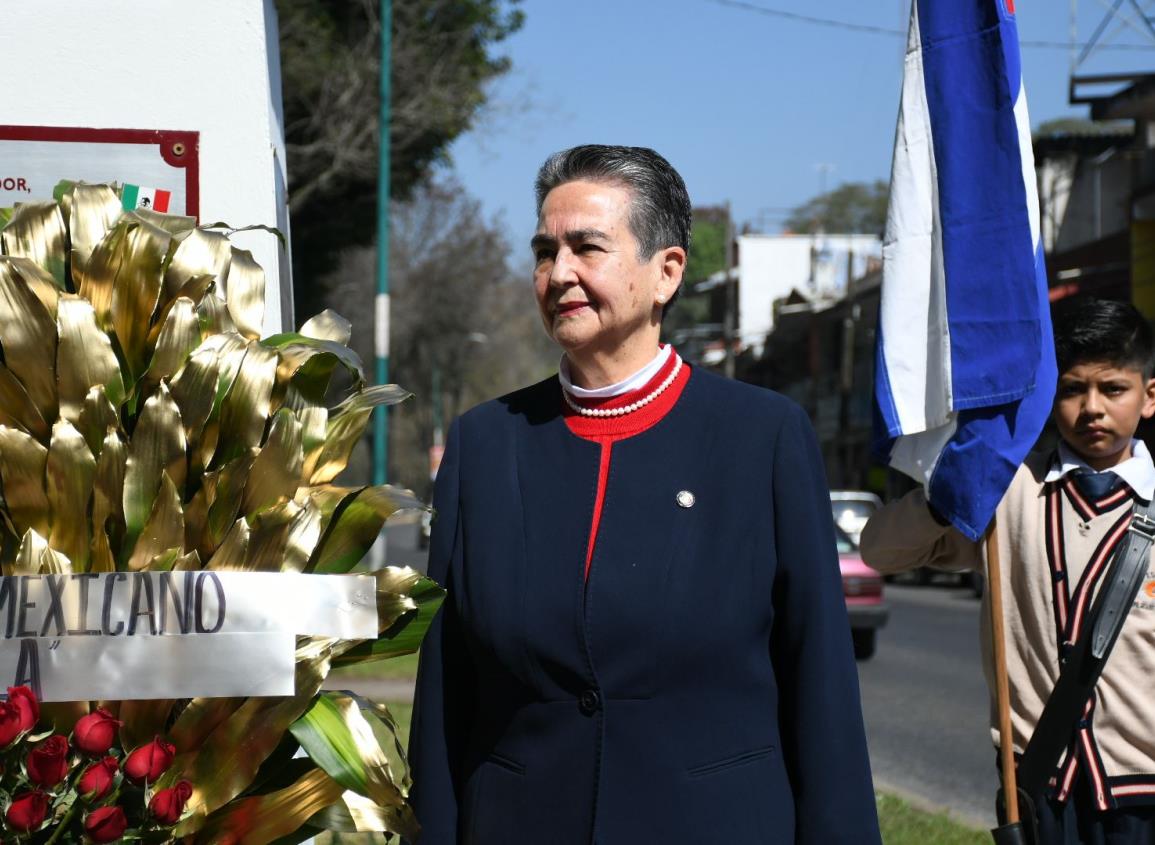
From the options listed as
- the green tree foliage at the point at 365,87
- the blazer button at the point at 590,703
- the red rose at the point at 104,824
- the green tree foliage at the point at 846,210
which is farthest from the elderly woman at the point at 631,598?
the green tree foliage at the point at 846,210

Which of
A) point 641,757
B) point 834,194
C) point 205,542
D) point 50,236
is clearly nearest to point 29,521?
point 205,542

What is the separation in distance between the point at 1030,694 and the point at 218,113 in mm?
2266

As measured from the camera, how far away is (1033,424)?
11.7 ft

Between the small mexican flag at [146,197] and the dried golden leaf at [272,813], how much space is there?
154 centimetres

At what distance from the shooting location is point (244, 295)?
261 cm

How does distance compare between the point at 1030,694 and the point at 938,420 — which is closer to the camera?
the point at 1030,694

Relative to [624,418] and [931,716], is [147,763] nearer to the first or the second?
[624,418]

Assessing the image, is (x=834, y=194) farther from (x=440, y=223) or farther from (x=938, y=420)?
(x=938, y=420)

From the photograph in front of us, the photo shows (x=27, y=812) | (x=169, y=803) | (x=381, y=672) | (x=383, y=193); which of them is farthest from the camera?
(x=383, y=193)

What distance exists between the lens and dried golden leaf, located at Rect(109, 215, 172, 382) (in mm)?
2484

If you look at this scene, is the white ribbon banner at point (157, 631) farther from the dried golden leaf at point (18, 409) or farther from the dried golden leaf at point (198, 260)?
the dried golden leaf at point (198, 260)

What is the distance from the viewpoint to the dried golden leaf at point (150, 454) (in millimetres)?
2385

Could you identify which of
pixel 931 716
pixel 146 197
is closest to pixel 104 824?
pixel 146 197

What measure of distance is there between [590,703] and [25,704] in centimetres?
88
